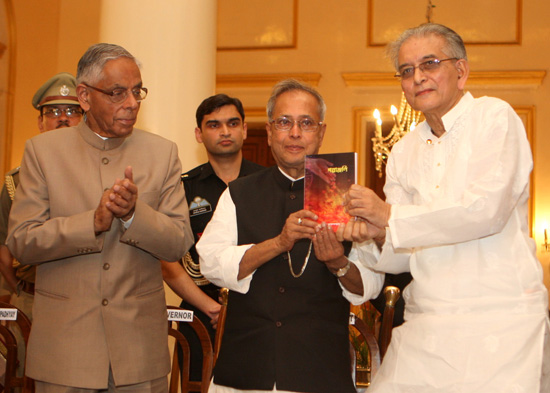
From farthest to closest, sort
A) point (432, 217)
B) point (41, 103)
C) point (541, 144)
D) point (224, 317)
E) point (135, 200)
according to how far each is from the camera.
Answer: point (541, 144)
point (41, 103)
point (224, 317)
point (135, 200)
point (432, 217)

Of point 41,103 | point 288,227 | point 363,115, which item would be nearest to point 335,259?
point 288,227

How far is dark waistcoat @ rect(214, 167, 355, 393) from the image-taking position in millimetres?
2383

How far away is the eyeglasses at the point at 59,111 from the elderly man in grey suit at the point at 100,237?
112 cm

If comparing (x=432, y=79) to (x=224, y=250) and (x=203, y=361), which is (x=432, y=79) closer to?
→ (x=224, y=250)

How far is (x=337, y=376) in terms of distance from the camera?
7.88 feet

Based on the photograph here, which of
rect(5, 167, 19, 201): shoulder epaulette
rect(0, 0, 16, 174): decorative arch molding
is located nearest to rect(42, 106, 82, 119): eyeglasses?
rect(5, 167, 19, 201): shoulder epaulette

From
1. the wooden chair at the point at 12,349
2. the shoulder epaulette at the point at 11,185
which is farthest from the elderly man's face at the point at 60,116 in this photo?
the wooden chair at the point at 12,349

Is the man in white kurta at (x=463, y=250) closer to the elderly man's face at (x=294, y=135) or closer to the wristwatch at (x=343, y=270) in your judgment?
the wristwatch at (x=343, y=270)

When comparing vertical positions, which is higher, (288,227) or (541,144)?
(541,144)

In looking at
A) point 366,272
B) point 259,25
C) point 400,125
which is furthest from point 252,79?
point 366,272

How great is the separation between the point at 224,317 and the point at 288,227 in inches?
25.2

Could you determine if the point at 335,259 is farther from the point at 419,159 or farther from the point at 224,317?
the point at 224,317

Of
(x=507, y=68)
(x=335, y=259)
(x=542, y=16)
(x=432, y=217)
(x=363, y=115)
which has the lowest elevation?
(x=335, y=259)

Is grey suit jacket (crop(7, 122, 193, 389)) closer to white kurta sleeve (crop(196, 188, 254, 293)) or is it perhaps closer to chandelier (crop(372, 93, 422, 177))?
white kurta sleeve (crop(196, 188, 254, 293))
